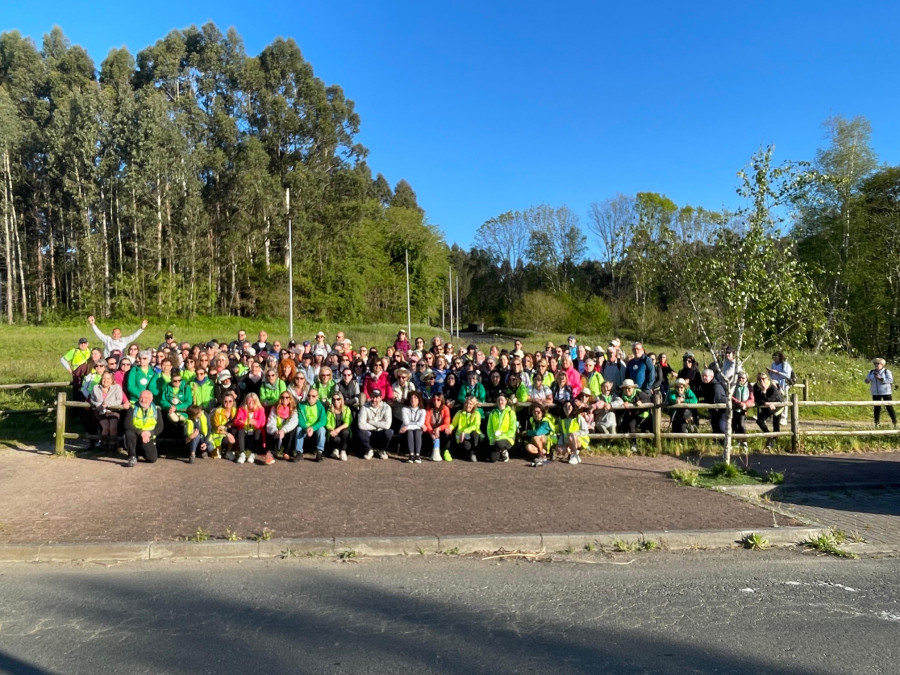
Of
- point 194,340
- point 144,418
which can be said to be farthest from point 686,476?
point 194,340

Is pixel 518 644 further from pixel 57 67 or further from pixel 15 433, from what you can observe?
pixel 57 67

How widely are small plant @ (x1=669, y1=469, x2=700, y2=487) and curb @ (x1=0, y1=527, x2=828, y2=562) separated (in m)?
2.28

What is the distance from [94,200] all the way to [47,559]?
3964 cm

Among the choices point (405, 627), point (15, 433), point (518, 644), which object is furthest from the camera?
point (15, 433)

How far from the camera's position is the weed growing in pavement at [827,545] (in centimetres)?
681

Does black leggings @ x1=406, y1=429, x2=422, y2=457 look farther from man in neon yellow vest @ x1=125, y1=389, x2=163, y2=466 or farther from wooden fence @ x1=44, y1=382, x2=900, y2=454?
man in neon yellow vest @ x1=125, y1=389, x2=163, y2=466

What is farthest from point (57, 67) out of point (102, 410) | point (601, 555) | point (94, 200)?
point (601, 555)

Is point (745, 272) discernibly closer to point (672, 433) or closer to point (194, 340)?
point (672, 433)

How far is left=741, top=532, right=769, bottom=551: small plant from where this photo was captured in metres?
7.04

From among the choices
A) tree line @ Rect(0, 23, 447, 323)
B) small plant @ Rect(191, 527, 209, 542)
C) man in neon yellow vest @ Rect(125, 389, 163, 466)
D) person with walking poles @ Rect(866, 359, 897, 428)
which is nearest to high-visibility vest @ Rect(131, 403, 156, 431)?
man in neon yellow vest @ Rect(125, 389, 163, 466)

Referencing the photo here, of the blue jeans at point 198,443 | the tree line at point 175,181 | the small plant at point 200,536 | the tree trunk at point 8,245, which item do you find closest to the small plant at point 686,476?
the small plant at point 200,536

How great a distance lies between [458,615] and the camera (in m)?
5.09

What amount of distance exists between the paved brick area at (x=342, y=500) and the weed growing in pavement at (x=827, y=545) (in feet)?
1.36

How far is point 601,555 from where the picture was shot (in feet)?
22.2
